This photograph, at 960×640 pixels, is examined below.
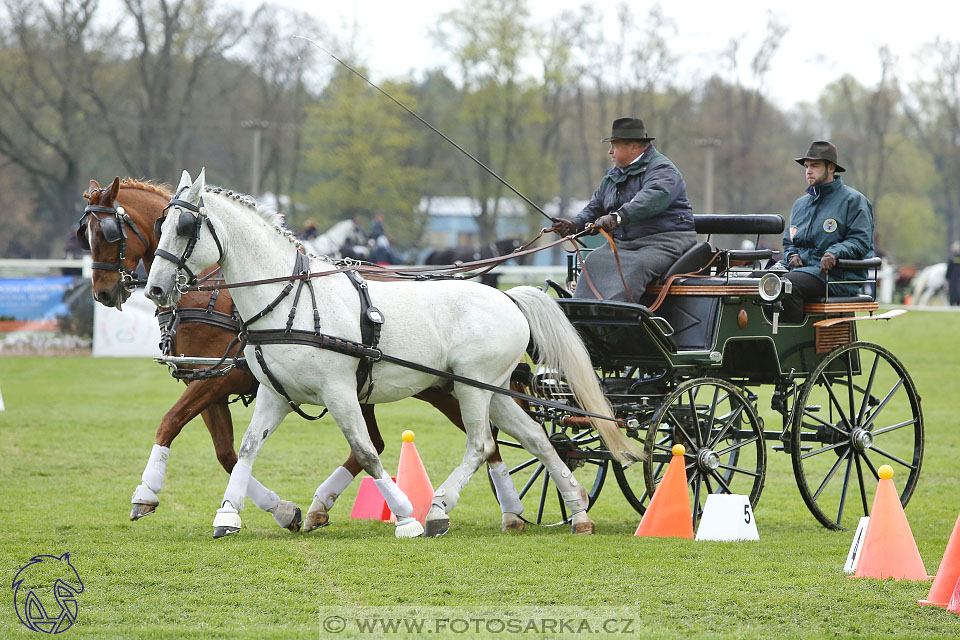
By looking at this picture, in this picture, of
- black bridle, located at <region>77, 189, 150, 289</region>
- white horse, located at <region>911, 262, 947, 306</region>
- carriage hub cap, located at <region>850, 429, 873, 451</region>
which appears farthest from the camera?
white horse, located at <region>911, 262, 947, 306</region>

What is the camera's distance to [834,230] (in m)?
7.34

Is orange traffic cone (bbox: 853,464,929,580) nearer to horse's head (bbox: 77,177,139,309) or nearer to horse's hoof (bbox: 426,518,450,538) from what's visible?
horse's hoof (bbox: 426,518,450,538)

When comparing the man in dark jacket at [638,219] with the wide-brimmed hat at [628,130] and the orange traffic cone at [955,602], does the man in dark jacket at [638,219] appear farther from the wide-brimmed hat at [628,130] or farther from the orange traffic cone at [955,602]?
the orange traffic cone at [955,602]

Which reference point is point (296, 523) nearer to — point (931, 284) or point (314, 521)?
point (314, 521)

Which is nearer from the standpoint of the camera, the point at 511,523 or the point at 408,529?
the point at 408,529

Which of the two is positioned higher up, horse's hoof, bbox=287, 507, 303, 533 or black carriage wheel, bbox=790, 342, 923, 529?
black carriage wheel, bbox=790, 342, 923, 529

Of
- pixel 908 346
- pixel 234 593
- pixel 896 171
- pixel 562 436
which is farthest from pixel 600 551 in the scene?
pixel 896 171

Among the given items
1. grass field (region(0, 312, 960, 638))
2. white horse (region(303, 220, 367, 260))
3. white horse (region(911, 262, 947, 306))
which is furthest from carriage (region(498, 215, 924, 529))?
white horse (region(911, 262, 947, 306))

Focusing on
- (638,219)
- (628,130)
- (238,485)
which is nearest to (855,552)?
(638,219)

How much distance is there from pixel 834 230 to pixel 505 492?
2.79m

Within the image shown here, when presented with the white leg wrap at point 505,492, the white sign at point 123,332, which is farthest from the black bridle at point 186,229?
the white sign at point 123,332

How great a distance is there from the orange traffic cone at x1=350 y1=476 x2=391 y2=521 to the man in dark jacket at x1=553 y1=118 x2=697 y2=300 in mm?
1949

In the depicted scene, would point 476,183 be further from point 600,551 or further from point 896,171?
point 600,551

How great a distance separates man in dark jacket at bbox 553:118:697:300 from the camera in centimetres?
679
